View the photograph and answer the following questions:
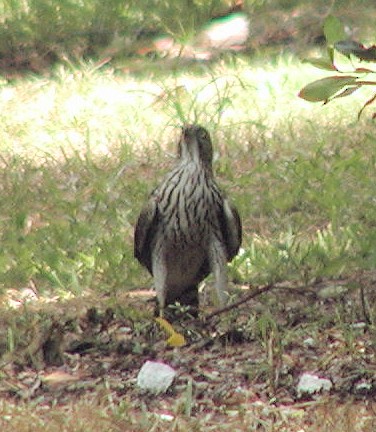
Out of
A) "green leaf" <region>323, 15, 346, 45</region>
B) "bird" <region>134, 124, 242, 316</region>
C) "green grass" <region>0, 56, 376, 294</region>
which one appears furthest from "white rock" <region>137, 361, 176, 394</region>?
"green leaf" <region>323, 15, 346, 45</region>

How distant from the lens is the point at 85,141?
27.8ft

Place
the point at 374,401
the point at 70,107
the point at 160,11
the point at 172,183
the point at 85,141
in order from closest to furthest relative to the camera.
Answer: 1. the point at 374,401
2. the point at 172,183
3. the point at 85,141
4. the point at 70,107
5. the point at 160,11

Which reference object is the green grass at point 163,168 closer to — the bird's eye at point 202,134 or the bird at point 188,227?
the bird at point 188,227

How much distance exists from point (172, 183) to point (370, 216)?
156cm

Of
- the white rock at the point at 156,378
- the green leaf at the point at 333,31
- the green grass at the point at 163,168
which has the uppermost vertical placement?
the green leaf at the point at 333,31

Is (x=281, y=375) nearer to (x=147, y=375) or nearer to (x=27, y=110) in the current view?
(x=147, y=375)

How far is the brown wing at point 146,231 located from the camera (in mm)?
5844

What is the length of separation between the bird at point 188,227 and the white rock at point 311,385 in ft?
3.69

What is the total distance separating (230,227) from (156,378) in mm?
1158

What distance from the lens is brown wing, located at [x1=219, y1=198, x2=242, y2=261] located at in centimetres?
584

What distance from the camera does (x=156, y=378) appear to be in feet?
16.0

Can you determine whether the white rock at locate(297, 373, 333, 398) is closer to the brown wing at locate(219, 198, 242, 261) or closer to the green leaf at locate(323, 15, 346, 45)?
the brown wing at locate(219, 198, 242, 261)

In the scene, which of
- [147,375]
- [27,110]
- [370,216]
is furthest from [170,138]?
[147,375]

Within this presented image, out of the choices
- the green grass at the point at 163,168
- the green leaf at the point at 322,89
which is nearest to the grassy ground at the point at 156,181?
the green grass at the point at 163,168
